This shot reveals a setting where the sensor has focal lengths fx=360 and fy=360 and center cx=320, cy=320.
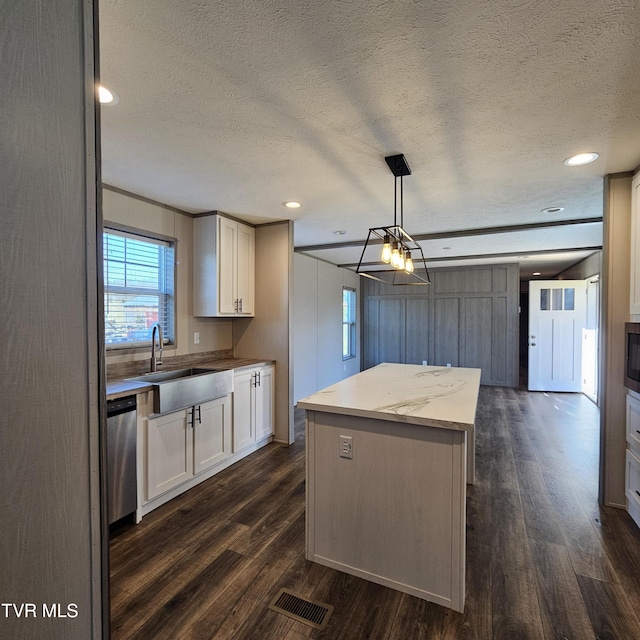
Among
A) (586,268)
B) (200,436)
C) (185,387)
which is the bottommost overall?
(200,436)

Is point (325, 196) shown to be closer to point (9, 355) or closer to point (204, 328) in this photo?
point (204, 328)

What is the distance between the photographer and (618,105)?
5.65 feet

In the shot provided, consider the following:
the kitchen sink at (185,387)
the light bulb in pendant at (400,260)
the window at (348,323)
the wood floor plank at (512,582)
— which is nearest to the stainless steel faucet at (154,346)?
the kitchen sink at (185,387)

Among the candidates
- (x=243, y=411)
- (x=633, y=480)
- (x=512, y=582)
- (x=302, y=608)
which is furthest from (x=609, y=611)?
(x=243, y=411)

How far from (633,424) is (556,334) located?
15.5ft

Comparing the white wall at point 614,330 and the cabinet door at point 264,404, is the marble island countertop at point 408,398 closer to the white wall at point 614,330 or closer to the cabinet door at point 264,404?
the white wall at point 614,330

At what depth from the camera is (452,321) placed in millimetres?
7453

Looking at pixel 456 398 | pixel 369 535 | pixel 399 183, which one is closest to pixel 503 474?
pixel 456 398

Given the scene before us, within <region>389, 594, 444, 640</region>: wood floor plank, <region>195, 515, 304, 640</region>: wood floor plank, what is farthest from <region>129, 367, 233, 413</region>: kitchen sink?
<region>389, 594, 444, 640</region>: wood floor plank

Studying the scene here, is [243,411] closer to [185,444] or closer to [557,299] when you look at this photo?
[185,444]

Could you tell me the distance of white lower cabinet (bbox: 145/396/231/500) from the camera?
258 centimetres

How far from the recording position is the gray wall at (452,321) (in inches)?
276

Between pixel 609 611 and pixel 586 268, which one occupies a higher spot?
pixel 586 268

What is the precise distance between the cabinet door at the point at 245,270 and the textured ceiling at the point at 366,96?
840 millimetres
